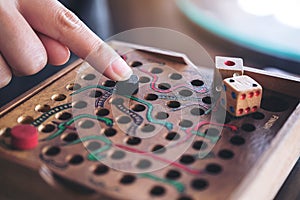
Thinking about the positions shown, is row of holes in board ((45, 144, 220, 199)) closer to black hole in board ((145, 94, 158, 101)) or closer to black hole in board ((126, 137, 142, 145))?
black hole in board ((126, 137, 142, 145))

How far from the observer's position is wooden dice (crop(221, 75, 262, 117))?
662 millimetres

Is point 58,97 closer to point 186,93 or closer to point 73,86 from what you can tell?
point 73,86

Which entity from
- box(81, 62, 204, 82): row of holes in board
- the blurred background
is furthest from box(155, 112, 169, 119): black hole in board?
the blurred background

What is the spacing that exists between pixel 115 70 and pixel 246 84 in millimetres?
201

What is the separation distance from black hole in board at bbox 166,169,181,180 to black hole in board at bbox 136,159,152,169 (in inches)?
1.1

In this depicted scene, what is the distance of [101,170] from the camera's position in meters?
0.58

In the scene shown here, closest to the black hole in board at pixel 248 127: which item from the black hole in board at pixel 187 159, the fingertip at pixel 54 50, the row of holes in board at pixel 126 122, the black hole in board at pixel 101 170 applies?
the row of holes in board at pixel 126 122

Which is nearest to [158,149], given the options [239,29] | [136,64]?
[136,64]

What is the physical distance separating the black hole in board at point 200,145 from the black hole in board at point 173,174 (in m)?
0.05

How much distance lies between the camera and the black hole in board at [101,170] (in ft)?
1.88

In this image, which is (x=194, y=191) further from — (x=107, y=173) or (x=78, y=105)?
(x=78, y=105)

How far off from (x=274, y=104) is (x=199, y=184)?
230 mm

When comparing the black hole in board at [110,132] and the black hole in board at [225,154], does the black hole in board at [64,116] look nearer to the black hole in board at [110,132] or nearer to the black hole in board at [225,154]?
the black hole in board at [110,132]

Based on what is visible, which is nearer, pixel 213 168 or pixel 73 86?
pixel 213 168
